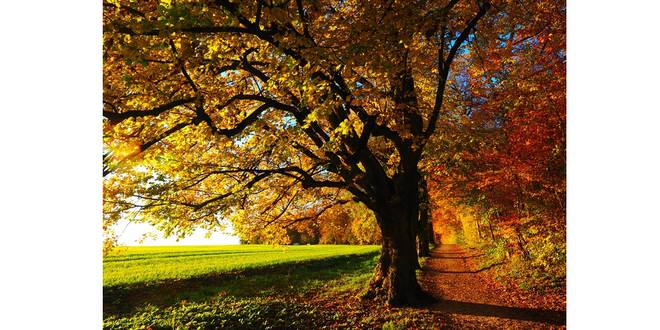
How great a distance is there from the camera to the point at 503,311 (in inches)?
317

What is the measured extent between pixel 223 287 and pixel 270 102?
8787mm

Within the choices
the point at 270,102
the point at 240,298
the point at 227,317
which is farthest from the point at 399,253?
the point at 240,298

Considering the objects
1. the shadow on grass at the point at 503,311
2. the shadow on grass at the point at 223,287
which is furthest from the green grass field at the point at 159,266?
the shadow on grass at the point at 503,311

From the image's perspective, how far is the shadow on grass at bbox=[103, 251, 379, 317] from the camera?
11.6 metres

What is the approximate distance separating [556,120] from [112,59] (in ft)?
30.2

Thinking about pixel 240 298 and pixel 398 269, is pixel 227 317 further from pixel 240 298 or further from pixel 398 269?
pixel 398 269

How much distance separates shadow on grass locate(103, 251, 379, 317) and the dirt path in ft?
9.83

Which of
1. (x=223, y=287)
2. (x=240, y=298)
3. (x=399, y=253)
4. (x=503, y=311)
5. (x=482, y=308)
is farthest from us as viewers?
(x=223, y=287)

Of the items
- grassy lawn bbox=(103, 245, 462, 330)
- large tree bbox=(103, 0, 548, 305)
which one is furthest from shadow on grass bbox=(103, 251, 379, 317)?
large tree bbox=(103, 0, 548, 305)

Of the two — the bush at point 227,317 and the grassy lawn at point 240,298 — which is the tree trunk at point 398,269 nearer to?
the grassy lawn at point 240,298

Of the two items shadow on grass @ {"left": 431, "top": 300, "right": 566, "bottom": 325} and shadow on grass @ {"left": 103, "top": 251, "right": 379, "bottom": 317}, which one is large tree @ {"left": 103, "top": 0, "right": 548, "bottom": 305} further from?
shadow on grass @ {"left": 103, "top": 251, "right": 379, "bottom": 317}
